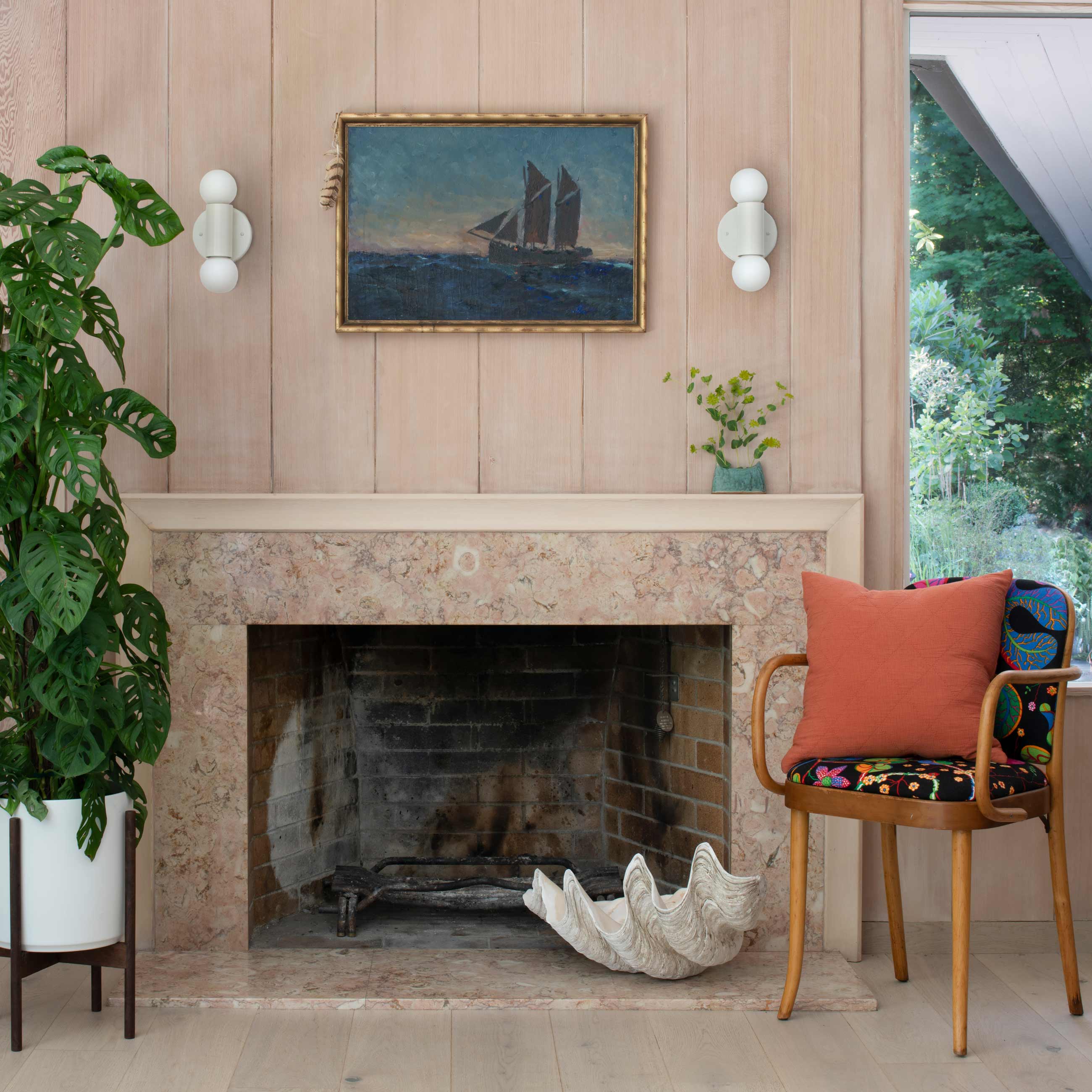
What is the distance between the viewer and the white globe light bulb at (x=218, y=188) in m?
2.51

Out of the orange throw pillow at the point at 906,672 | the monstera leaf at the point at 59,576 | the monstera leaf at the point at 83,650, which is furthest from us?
the orange throw pillow at the point at 906,672

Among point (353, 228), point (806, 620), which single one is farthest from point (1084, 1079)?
point (353, 228)

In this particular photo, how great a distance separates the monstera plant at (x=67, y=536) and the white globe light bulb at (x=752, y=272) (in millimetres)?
1266

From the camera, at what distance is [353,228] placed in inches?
103

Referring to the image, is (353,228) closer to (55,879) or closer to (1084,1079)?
(55,879)

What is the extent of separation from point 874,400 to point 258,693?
5.57ft

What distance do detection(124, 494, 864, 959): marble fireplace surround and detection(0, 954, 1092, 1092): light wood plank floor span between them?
1.14ft

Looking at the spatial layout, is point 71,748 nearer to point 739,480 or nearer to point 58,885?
point 58,885

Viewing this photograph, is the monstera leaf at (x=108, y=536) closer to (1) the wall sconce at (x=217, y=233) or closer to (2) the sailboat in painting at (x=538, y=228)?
(1) the wall sconce at (x=217, y=233)

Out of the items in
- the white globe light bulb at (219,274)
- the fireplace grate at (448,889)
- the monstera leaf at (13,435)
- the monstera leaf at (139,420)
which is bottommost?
the fireplace grate at (448,889)

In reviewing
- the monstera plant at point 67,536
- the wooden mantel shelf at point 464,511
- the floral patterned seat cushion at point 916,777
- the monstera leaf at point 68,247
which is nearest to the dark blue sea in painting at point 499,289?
the wooden mantel shelf at point 464,511

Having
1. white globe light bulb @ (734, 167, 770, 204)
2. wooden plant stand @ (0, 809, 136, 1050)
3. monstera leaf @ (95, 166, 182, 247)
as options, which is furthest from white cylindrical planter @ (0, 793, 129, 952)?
white globe light bulb @ (734, 167, 770, 204)

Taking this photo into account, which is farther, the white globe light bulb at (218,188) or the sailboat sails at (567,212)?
the sailboat sails at (567,212)

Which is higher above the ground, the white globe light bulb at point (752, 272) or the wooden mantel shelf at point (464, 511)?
the white globe light bulb at point (752, 272)
